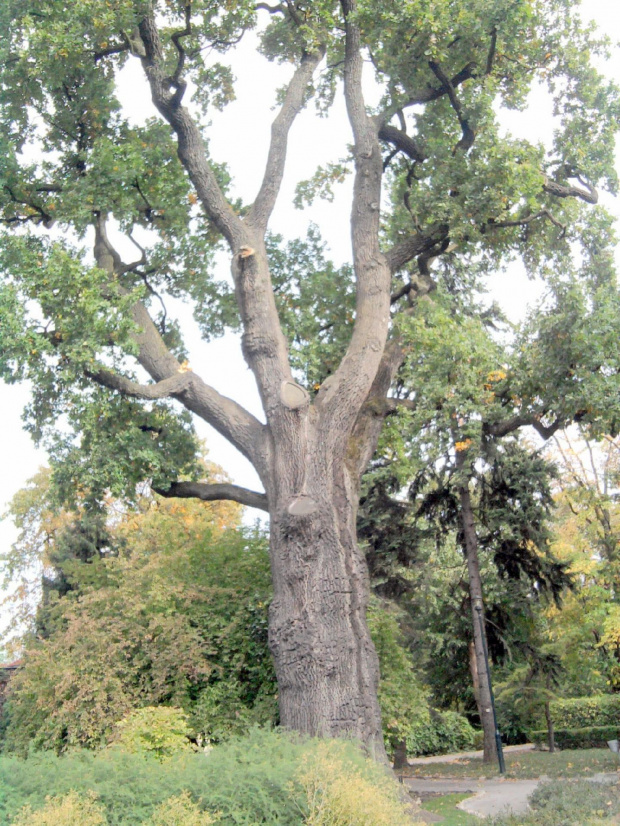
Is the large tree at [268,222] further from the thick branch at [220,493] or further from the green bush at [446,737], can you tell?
the green bush at [446,737]

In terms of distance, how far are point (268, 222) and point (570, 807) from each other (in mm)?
8213

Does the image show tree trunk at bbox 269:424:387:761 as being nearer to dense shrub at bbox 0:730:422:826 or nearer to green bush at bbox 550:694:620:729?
dense shrub at bbox 0:730:422:826

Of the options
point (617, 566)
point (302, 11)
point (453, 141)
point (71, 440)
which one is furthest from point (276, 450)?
point (617, 566)

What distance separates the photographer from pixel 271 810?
4719mm

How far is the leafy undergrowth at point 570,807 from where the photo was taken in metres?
7.48

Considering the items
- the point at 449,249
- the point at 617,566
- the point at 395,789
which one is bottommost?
the point at 395,789

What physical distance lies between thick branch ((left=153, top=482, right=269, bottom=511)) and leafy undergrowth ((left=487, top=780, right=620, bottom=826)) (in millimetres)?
4385

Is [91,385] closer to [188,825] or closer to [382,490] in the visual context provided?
[188,825]

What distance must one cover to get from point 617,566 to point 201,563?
955cm

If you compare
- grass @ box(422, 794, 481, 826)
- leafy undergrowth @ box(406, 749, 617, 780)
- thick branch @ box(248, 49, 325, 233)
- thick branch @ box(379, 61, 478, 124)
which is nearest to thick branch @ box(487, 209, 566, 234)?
thick branch @ box(379, 61, 478, 124)

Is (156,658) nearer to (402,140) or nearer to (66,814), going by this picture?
(66,814)

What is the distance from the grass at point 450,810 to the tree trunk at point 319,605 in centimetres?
223

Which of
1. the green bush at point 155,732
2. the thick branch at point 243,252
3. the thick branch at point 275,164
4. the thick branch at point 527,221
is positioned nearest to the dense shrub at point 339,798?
the green bush at point 155,732

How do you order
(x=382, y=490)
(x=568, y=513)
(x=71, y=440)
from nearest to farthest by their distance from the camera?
(x=71, y=440) < (x=382, y=490) < (x=568, y=513)
